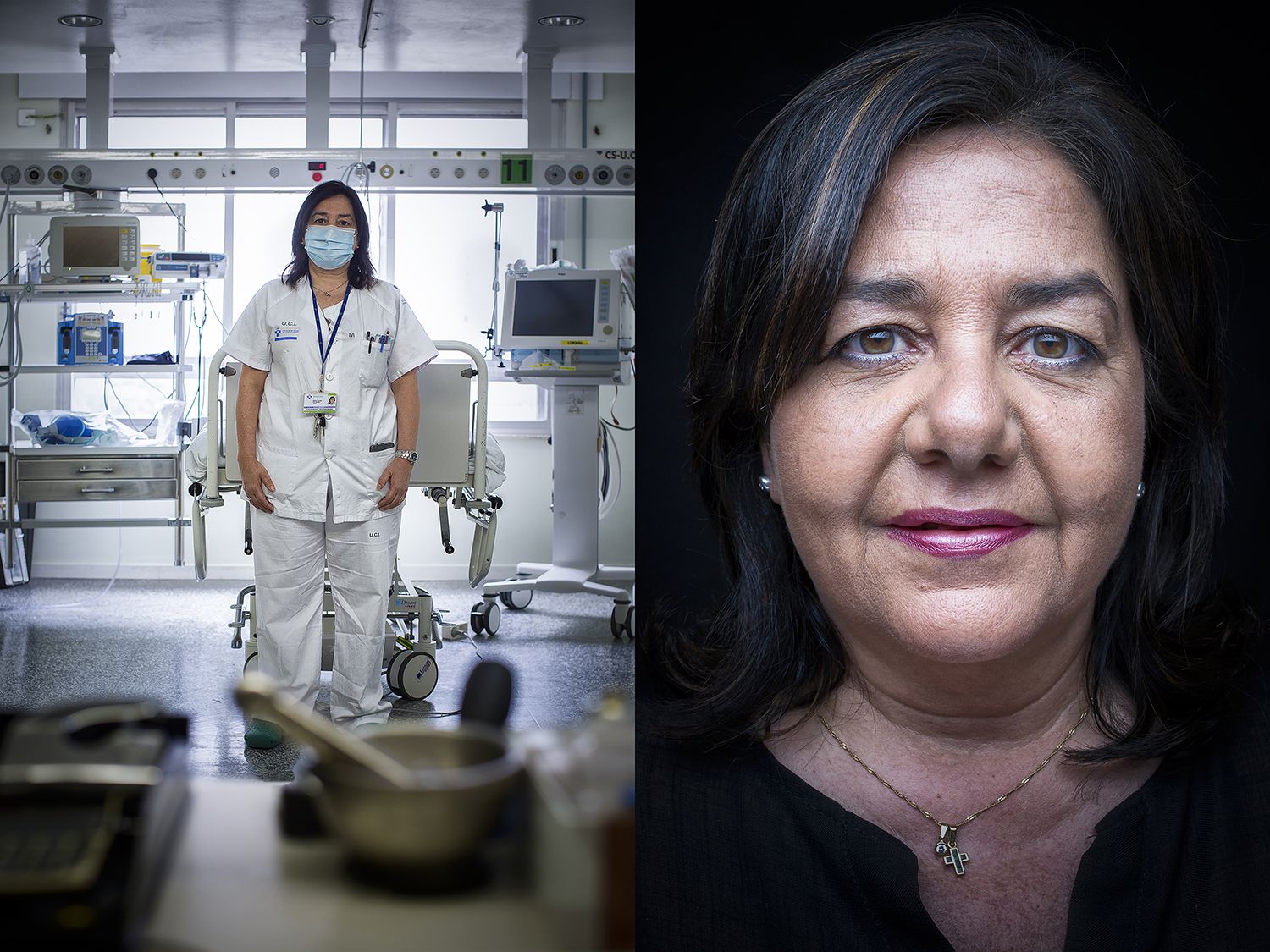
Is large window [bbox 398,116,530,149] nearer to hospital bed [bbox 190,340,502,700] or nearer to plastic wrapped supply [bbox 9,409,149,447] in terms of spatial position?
hospital bed [bbox 190,340,502,700]

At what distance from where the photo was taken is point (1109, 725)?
79cm

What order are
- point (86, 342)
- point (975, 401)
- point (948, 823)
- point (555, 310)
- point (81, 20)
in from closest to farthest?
point (975, 401) → point (948, 823) → point (81, 20) → point (86, 342) → point (555, 310)

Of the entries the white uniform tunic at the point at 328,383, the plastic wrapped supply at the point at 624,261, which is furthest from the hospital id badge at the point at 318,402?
the plastic wrapped supply at the point at 624,261

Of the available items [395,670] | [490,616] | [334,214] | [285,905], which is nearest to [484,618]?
[490,616]

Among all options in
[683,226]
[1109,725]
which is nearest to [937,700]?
[1109,725]

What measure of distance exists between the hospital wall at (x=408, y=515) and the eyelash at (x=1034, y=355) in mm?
321

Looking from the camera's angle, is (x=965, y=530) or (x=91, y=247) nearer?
(x=965, y=530)

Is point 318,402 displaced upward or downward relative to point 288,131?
downward

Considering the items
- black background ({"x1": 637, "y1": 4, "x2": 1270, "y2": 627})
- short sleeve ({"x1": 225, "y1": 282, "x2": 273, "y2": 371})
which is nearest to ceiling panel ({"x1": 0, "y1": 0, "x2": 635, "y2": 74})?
black background ({"x1": 637, "y1": 4, "x2": 1270, "y2": 627})

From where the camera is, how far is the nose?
67 cm

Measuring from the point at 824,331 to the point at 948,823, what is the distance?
41cm

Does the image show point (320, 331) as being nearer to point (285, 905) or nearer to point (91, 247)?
point (91, 247)

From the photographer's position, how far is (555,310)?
1.20 m

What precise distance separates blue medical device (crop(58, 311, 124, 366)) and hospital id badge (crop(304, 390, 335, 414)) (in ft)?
0.64
